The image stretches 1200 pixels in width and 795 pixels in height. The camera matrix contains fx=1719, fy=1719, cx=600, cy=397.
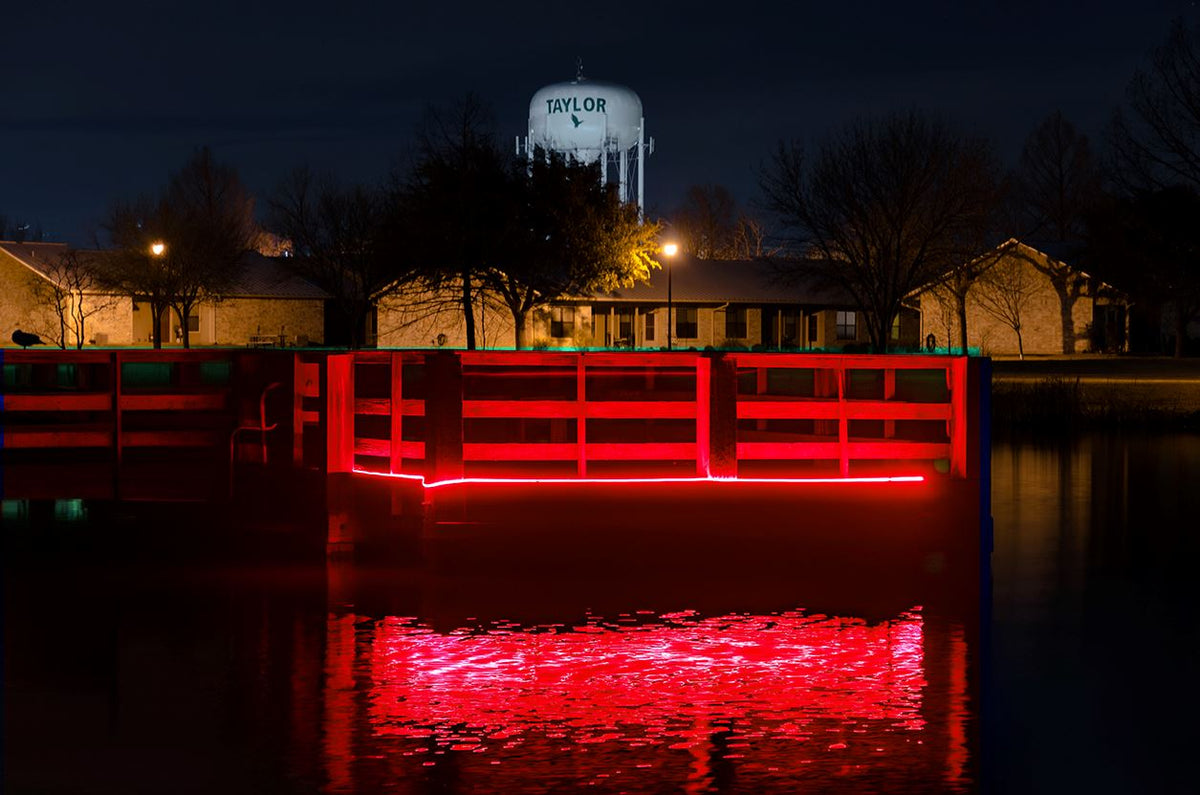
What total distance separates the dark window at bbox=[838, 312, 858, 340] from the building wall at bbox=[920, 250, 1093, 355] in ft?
23.9

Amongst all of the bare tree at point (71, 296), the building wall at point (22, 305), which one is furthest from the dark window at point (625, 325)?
the building wall at point (22, 305)

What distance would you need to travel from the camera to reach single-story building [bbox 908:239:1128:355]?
8644 centimetres

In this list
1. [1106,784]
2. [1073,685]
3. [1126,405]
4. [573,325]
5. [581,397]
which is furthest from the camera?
[573,325]

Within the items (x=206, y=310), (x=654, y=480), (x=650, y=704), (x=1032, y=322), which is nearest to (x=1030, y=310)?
(x=1032, y=322)

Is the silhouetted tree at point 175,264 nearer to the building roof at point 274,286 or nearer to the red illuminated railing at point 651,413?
the building roof at point 274,286

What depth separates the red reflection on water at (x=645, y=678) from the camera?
368 inches

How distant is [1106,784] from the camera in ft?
27.6

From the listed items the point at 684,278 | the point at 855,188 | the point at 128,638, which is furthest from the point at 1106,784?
the point at 684,278

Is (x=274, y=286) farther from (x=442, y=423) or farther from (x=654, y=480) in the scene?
(x=654, y=480)

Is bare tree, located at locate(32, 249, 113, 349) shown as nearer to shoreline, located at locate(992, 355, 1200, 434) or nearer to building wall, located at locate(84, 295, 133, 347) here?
building wall, located at locate(84, 295, 133, 347)

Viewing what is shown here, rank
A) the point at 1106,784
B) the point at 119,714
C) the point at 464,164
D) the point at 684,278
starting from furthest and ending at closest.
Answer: the point at 684,278 → the point at 464,164 → the point at 119,714 → the point at 1106,784

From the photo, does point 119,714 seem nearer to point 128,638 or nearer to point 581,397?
point 128,638

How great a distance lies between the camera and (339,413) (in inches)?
716

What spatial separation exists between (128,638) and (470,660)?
2573 mm
